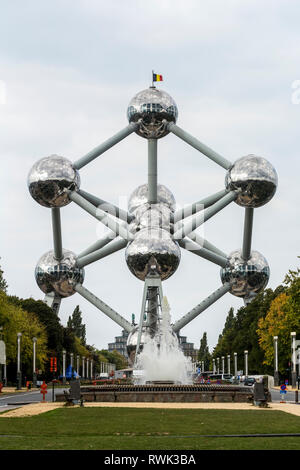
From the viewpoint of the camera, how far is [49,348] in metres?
76.5

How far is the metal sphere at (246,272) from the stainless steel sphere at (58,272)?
9.37 meters

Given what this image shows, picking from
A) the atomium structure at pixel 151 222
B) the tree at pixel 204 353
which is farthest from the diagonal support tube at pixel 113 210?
the tree at pixel 204 353

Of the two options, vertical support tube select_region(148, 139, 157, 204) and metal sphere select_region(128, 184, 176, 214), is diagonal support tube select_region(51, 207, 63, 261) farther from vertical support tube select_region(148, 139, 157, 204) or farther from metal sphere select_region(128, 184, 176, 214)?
vertical support tube select_region(148, 139, 157, 204)

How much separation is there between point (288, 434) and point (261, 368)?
62837mm

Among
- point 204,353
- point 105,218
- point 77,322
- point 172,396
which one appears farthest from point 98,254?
point 204,353

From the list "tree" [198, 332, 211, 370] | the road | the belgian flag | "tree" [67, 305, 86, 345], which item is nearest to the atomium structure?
the belgian flag

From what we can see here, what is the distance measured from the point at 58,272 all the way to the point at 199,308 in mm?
9712

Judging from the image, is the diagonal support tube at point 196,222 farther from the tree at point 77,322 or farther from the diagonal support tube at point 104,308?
the tree at point 77,322

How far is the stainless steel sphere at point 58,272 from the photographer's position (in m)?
51.4

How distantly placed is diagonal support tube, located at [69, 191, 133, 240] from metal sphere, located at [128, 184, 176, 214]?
1.97m

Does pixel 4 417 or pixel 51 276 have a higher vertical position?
pixel 51 276

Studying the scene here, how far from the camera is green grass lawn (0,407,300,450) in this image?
39.4 feet
